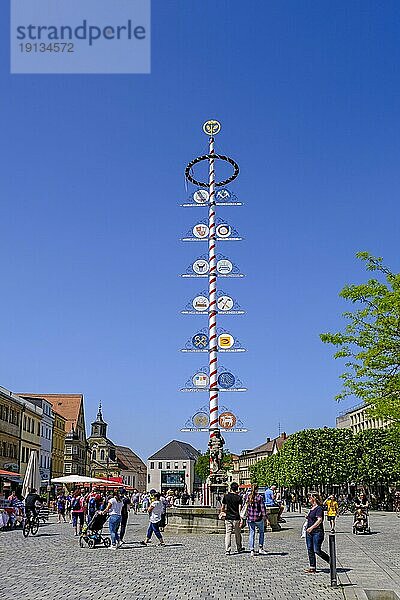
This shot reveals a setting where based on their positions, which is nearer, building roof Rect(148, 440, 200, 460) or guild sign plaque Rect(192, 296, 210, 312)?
guild sign plaque Rect(192, 296, 210, 312)

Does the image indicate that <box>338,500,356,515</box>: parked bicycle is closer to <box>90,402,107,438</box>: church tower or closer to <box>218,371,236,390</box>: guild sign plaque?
<box>218,371,236,390</box>: guild sign plaque

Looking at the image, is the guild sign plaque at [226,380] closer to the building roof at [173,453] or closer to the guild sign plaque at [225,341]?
the guild sign plaque at [225,341]

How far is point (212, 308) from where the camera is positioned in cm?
3906

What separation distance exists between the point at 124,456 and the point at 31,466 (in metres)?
156

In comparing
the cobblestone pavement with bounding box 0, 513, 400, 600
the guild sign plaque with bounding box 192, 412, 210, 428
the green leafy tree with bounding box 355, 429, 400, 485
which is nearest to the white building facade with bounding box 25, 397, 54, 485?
the green leafy tree with bounding box 355, 429, 400, 485

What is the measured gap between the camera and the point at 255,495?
2028 centimetres

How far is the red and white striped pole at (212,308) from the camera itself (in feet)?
122

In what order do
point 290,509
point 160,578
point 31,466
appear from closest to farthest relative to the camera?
point 160,578
point 31,466
point 290,509

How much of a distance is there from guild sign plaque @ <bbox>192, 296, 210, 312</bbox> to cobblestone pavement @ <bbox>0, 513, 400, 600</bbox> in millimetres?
15928

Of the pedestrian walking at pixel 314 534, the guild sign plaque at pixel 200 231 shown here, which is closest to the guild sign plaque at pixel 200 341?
the guild sign plaque at pixel 200 231

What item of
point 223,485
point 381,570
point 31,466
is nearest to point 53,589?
point 381,570

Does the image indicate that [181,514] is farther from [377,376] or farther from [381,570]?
[381,570]

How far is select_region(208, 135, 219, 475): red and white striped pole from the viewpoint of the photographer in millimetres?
37125

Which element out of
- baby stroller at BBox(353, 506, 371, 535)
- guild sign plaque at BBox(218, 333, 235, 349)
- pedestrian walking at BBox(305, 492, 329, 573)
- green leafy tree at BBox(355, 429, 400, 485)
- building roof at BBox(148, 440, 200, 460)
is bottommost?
baby stroller at BBox(353, 506, 371, 535)
